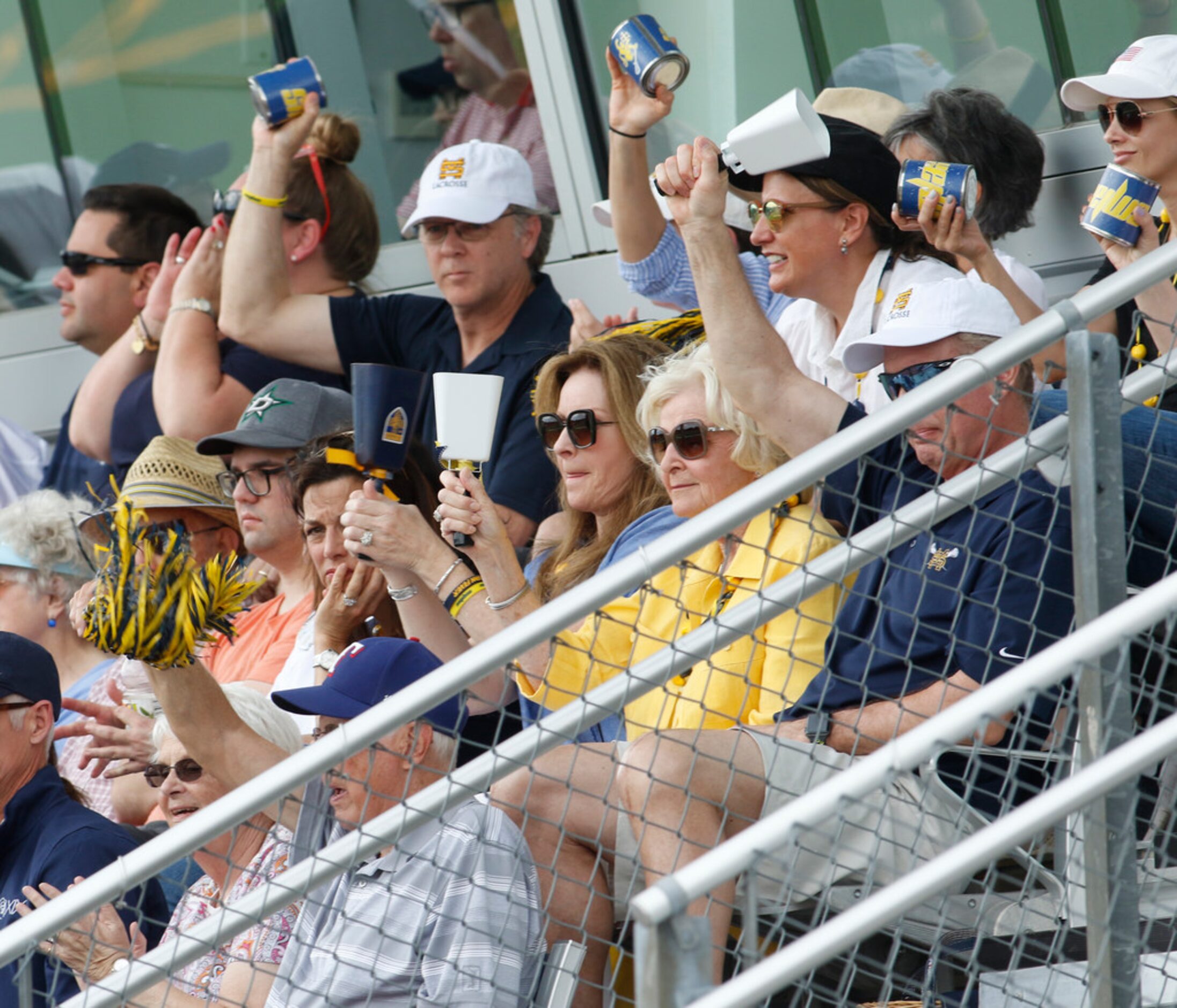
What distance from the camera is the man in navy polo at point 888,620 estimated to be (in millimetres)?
2889

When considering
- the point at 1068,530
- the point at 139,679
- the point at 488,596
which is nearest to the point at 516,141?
the point at 139,679

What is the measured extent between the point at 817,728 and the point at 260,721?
137 cm

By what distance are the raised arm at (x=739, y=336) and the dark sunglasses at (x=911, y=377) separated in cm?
17

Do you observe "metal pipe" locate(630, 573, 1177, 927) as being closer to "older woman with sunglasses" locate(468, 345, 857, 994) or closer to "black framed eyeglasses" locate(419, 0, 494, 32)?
"older woman with sunglasses" locate(468, 345, 857, 994)

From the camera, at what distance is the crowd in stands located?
2.94 meters

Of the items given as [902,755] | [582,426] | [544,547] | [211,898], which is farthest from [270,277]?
[902,755]

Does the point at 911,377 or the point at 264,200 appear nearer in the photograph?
the point at 911,377

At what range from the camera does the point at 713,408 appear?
142 inches

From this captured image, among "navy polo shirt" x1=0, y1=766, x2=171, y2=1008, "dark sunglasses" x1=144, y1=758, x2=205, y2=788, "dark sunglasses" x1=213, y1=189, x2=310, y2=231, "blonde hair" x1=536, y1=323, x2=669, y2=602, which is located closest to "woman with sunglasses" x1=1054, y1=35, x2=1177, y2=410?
"blonde hair" x1=536, y1=323, x2=669, y2=602

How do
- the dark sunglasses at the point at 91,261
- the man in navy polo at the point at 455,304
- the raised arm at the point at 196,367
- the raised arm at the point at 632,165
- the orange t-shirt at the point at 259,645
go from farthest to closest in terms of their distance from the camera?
the dark sunglasses at the point at 91,261 → the raised arm at the point at 196,367 → the man in navy polo at the point at 455,304 → the orange t-shirt at the point at 259,645 → the raised arm at the point at 632,165

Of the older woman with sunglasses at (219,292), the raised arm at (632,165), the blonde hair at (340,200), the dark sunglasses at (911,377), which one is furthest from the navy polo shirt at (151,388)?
the dark sunglasses at (911,377)

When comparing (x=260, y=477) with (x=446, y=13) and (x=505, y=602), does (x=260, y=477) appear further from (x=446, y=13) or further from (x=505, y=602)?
(x=446, y=13)

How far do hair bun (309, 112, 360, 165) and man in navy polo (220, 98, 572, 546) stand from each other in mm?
257

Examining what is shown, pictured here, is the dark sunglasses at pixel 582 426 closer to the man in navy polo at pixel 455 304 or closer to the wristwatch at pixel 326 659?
the man in navy polo at pixel 455 304
